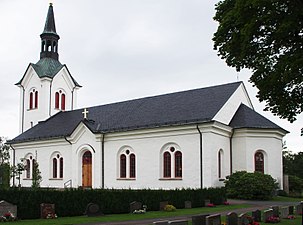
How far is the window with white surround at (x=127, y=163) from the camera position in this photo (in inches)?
1348

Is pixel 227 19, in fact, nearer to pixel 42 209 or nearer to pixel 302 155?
pixel 42 209

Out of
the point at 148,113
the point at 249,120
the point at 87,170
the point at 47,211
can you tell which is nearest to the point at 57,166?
the point at 87,170

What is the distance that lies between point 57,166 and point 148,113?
35.2 ft

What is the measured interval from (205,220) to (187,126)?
16.7m

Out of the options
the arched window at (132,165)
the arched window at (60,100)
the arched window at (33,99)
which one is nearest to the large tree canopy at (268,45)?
the arched window at (132,165)

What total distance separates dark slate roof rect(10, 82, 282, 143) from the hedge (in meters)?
8.26

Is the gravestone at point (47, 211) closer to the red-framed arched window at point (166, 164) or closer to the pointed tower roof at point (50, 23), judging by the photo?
the red-framed arched window at point (166, 164)

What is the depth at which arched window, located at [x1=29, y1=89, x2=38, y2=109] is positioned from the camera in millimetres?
46741

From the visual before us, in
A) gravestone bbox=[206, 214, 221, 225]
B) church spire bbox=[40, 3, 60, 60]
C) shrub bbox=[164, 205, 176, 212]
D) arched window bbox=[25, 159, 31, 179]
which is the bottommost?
shrub bbox=[164, 205, 176, 212]

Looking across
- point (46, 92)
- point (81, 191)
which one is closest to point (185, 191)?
point (81, 191)

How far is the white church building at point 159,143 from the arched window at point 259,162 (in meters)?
0.08

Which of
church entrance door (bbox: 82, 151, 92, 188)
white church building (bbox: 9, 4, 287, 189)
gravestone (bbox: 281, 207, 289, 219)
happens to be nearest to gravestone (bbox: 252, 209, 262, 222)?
gravestone (bbox: 281, 207, 289, 219)

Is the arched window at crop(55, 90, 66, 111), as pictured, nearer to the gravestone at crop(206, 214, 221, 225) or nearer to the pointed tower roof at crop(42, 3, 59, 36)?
the pointed tower roof at crop(42, 3, 59, 36)

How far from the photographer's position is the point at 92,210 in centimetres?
1978
